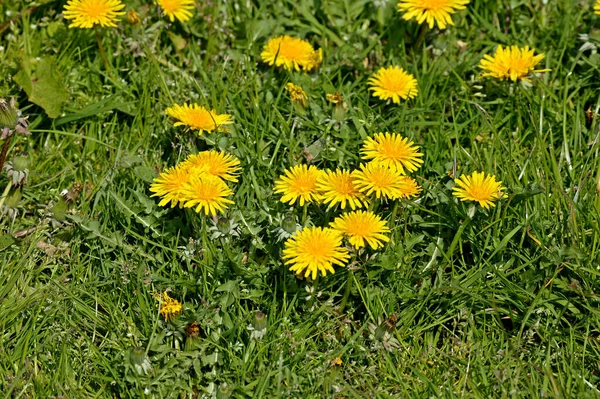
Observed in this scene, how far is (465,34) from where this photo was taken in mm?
3844

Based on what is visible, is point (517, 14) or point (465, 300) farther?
point (517, 14)

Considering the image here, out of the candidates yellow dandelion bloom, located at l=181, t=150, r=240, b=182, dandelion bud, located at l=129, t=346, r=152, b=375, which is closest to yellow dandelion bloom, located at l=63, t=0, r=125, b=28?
yellow dandelion bloom, located at l=181, t=150, r=240, b=182

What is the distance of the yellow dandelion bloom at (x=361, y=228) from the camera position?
272cm

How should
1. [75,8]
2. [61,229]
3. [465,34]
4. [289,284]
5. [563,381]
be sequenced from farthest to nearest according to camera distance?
1. [465,34]
2. [75,8]
3. [61,229]
4. [289,284]
5. [563,381]

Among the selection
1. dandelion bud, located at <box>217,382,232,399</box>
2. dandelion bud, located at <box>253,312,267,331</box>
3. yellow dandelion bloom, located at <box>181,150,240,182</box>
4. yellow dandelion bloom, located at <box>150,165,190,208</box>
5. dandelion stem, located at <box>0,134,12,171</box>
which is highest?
yellow dandelion bloom, located at <box>181,150,240,182</box>

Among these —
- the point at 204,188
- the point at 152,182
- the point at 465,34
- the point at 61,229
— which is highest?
the point at 465,34

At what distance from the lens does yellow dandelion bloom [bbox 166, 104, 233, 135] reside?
3125 millimetres

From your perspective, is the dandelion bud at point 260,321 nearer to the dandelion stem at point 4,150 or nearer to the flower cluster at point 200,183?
the flower cluster at point 200,183

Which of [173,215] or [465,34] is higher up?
[465,34]

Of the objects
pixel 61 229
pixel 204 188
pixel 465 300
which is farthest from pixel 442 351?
pixel 61 229

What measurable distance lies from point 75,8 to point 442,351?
78.7 inches

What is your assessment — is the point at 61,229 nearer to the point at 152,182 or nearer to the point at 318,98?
the point at 152,182

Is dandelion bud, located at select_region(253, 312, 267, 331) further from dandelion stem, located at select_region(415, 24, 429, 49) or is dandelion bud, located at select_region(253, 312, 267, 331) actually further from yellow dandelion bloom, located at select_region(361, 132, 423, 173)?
dandelion stem, located at select_region(415, 24, 429, 49)

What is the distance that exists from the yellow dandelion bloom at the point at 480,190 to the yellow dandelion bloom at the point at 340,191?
33 centimetres
